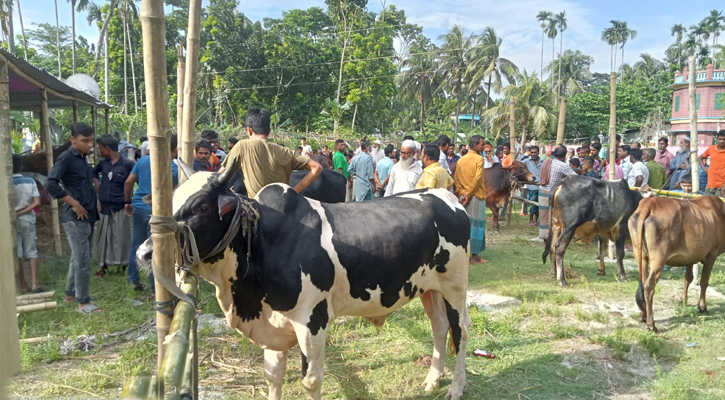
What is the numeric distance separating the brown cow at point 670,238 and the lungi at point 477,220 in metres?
2.86

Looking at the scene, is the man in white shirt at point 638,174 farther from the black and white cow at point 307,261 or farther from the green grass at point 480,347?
the black and white cow at point 307,261

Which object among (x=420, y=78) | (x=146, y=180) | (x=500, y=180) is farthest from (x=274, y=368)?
(x=420, y=78)

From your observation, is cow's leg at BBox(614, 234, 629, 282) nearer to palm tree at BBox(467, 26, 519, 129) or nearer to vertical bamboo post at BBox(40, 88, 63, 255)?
vertical bamboo post at BBox(40, 88, 63, 255)

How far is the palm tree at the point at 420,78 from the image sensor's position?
3975 cm

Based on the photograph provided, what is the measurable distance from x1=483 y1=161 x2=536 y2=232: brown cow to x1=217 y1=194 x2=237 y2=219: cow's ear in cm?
944

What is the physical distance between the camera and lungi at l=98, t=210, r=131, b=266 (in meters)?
7.02

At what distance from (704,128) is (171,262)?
41760 mm

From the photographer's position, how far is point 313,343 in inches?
127

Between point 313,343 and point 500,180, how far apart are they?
9.30 meters

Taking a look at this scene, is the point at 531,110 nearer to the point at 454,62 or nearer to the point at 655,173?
the point at 454,62

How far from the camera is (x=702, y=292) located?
5.97m

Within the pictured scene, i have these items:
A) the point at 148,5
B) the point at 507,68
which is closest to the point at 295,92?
the point at 507,68

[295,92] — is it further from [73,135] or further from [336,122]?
[73,135]

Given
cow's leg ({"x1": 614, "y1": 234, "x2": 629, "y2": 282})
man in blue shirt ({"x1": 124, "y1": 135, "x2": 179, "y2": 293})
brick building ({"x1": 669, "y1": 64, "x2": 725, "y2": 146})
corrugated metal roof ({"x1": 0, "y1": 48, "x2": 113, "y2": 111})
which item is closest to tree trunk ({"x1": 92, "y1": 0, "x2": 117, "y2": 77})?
corrugated metal roof ({"x1": 0, "y1": 48, "x2": 113, "y2": 111})
